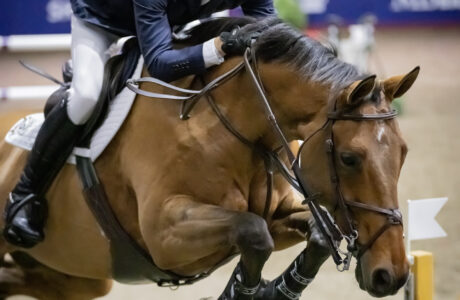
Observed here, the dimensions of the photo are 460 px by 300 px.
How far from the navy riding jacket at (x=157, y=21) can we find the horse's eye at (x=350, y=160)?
31.5 inches

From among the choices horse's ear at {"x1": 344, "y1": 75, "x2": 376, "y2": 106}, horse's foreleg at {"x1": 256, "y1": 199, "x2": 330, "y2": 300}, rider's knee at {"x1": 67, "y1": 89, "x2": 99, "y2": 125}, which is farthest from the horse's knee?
rider's knee at {"x1": 67, "y1": 89, "x2": 99, "y2": 125}

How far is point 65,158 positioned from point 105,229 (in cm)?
39

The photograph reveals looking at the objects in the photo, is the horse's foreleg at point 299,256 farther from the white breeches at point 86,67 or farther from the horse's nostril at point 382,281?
the white breeches at point 86,67

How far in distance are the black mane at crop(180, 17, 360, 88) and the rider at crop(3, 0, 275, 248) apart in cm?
10

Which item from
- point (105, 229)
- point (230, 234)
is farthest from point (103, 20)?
point (230, 234)

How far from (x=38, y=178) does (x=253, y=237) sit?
130cm

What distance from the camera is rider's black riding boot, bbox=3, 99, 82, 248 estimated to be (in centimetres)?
366

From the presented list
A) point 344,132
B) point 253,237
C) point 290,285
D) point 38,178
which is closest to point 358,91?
point 344,132

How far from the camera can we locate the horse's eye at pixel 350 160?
9.20 feet

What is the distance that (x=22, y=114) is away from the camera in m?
4.34

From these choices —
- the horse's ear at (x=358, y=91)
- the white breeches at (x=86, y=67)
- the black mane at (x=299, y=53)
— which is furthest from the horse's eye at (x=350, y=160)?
the white breeches at (x=86, y=67)

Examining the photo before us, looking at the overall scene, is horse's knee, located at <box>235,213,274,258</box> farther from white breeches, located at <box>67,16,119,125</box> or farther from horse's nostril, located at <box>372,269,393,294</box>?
white breeches, located at <box>67,16,119,125</box>

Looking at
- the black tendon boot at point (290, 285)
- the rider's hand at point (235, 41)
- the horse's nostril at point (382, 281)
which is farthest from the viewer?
the black tendon boot at point (290, 285)

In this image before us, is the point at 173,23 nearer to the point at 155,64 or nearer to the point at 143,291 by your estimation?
the point at 155,64
